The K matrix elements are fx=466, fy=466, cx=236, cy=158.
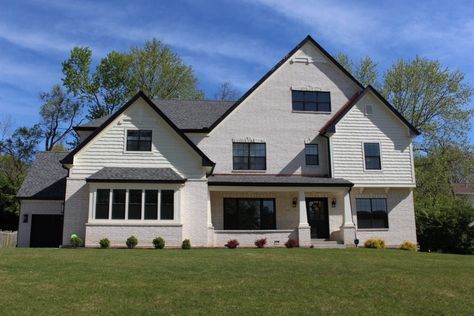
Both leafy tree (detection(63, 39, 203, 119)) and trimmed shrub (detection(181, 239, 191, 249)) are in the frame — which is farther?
leafy tree (detection(63, 39, 203, 119))

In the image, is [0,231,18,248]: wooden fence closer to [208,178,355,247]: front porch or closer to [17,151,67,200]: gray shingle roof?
[17,151,67,200]: gray shingle roof

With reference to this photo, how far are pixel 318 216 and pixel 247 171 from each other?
16.2ft

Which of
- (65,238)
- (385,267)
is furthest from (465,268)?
(65,238)

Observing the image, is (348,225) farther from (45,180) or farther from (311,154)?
(45,180)

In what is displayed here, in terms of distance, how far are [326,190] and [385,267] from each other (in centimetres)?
1132

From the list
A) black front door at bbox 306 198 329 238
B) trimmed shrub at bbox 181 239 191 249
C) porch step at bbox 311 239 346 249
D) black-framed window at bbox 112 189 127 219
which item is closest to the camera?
trimmed shrub at bbox 181 239 191 249

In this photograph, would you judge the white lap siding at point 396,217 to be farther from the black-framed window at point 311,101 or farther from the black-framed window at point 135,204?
the black-framed window at point 135,204

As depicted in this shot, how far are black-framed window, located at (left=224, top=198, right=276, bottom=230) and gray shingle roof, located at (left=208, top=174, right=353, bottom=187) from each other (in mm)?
1328

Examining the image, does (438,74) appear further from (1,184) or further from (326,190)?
(1,184)

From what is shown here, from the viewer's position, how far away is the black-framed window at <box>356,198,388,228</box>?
27328 mm

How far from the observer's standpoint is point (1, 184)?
35188 mm

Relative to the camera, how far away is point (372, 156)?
27812 mm

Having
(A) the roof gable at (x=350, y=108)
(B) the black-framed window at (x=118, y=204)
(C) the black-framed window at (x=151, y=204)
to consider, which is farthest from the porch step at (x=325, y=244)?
(B) the black-framed window at (x=118, y=204)

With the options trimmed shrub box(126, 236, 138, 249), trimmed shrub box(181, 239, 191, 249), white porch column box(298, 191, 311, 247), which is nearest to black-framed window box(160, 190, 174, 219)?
trimmed shrub box(181, 239, 191, 249)
